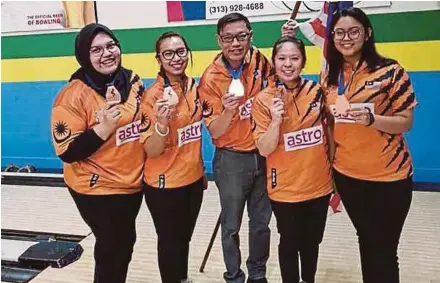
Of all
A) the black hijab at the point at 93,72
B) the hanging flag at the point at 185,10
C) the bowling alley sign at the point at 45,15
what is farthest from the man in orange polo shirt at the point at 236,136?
the bowling alley sign at the point at 45,15

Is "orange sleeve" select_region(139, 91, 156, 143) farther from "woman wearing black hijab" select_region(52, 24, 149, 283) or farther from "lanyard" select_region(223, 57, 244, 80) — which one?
"lanyard" select_region(223, 57, 244, 80)

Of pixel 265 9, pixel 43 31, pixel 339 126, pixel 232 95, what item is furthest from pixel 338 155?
pixel 43 31

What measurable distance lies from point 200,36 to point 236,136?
215cm

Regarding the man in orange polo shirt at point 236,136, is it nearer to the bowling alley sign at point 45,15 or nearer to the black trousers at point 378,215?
the black trousers at point 378,215

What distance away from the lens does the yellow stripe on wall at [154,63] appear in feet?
12.3

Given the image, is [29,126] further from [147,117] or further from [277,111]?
[277,111]

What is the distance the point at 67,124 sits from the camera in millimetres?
1880

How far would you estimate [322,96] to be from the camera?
2023mm

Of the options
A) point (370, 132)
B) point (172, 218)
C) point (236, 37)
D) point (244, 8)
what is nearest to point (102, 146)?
point (172, 218)

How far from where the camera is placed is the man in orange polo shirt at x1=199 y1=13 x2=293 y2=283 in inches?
81.5

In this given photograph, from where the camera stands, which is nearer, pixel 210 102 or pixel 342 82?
pixel 342 82

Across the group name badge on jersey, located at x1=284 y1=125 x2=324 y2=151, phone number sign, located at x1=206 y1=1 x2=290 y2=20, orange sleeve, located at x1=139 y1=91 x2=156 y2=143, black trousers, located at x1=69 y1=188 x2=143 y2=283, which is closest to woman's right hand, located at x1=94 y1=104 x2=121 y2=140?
orange sleeve, located at x1=139 y1=91 x2=156 y2=143

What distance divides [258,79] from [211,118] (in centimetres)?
27

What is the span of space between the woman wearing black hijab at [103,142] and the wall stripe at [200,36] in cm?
215
